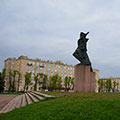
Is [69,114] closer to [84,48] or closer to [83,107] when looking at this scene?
[83,107]

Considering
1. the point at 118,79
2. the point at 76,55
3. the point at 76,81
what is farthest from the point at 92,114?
the point at 118,79

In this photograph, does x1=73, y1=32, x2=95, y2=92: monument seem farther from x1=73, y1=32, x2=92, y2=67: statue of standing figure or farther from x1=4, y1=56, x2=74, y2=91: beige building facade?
x1=4, y1=56, x2=74, y2=91: beige building facade

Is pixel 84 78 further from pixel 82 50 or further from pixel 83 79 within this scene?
pixel 82 50

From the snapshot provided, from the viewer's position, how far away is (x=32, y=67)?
235 ft

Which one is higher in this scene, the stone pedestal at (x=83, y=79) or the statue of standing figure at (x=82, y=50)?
the statue of standing figure at (x=82, y=50)

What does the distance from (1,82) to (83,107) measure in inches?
1497

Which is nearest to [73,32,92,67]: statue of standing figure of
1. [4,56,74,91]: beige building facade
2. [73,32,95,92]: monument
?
[73,32,95,92]: monument

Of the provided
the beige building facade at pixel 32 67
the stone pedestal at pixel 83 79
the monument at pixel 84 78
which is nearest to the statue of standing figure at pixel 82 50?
the monument at pixel 84 78

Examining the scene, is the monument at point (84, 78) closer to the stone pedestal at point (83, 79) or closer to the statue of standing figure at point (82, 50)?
the stone pedestal at point (83, 79)

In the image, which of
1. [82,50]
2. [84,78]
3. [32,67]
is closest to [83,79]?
[84,78]

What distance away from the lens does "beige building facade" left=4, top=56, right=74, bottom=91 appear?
225ft

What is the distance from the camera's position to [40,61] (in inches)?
2899

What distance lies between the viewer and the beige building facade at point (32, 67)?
68.6 meters

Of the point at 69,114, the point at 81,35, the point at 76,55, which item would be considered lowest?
the point at 69,114
